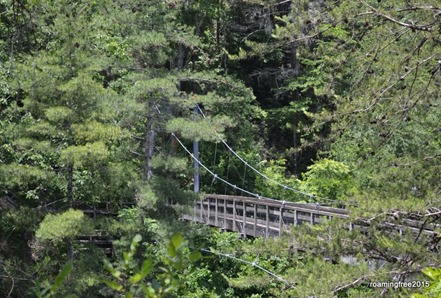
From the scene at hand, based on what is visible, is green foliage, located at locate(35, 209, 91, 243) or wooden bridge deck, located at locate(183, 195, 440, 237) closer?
green foliage, located at locate(35, 209, 91, 243)

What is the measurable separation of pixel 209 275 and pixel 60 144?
4963 mm

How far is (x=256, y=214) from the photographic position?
479 inches

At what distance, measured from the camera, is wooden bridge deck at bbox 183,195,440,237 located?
10.2m

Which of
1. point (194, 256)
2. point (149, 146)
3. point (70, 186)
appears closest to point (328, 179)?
point (149, 146)

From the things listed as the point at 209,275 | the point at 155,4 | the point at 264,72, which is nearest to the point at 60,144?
the point at 155,4

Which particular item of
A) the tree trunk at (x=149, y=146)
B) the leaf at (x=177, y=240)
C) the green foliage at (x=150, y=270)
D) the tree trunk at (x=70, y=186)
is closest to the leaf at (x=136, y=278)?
the green foliage at (x=150, y=270)

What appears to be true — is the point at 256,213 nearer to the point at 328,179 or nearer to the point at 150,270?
the point at 328,179

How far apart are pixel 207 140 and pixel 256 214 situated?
1.87m

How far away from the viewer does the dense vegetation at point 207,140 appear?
4.41 metres

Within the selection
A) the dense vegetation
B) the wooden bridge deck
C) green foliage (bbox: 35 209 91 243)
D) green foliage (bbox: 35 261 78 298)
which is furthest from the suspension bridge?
green foliage (bbox: 35 261 78 298)

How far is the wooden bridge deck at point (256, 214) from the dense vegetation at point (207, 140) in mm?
505

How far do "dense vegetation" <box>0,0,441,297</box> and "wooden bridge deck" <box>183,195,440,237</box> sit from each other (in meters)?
0.51

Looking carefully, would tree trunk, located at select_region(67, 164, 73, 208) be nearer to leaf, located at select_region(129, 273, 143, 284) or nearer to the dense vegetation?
the dense vegetation

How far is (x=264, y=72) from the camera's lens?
766 inches
